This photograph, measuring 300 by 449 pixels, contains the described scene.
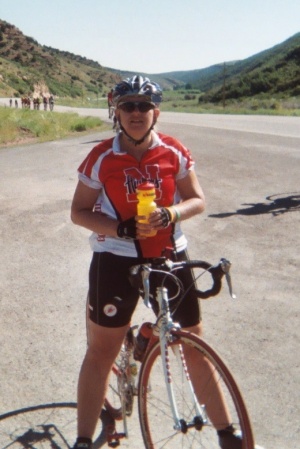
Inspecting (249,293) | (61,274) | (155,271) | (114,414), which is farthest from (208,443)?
(61,274)

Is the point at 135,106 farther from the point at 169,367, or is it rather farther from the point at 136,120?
the point at 169,367

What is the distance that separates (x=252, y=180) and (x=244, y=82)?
10904 centimetres

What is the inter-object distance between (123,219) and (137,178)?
0.21 meters

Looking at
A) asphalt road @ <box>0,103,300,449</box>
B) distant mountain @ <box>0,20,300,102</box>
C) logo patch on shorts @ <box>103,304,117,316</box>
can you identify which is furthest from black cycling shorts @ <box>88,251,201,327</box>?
distant mountain @ <box>0,20,300,102</box>

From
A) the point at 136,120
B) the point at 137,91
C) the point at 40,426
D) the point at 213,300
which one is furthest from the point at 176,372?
the point at 213,300

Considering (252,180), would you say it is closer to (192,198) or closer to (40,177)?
(40,177)

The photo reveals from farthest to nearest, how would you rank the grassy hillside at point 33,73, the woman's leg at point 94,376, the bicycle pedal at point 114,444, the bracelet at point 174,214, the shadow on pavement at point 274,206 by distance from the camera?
the grassy hillside at point 33,73
the shadow on pavement at point 274,206
the bicycle pedal at point 114,444
the woman's leg at point 94,376
the bracelet at point 174,214

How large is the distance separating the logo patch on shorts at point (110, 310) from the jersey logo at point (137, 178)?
20.2 inches

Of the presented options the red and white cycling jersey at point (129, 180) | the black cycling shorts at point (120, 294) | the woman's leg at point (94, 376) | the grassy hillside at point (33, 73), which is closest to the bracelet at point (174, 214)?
the red and white cycling jersey at point (129, 180)

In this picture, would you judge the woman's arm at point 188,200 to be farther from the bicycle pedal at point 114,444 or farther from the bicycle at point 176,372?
the bicycle pedal at point 114,444

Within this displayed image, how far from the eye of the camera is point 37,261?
A: 6.68 m

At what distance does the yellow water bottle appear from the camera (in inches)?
97.5

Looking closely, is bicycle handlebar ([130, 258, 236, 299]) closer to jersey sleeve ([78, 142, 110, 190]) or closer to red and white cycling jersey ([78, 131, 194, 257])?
red and white cycling jersey ([78, 131, 194, 257])

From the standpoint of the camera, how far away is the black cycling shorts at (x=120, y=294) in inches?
111
